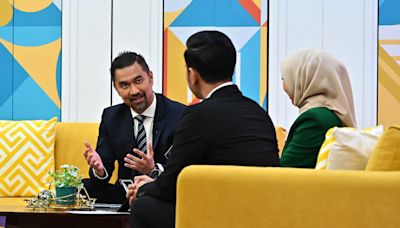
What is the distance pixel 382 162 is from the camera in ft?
7.73

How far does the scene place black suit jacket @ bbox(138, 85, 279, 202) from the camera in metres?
2.62

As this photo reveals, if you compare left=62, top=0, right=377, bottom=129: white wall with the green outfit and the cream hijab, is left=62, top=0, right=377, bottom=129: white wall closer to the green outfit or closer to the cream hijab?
the cream hijab

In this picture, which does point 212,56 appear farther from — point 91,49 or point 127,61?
point 91,49

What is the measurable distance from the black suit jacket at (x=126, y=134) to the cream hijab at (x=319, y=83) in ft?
2.96

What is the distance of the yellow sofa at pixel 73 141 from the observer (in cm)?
468

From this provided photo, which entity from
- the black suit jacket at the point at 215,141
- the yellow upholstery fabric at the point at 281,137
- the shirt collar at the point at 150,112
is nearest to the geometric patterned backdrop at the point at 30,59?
the shirt collar at the point at 150,112

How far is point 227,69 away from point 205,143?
1.22ft

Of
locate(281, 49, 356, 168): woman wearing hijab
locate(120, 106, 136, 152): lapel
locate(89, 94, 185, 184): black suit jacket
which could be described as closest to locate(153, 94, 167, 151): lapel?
locate(89, 94, 185, 184): black suit jacket

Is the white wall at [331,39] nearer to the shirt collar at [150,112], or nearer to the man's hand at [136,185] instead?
the shirt collar at [150,112]

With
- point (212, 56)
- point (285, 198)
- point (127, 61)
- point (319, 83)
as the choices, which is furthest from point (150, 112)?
point (285, 198)

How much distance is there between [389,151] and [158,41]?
2.94m

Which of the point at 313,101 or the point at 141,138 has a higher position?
the point at 313,101

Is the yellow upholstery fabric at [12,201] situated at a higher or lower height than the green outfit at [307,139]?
lower

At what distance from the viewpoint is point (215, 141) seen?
263 centimetres
